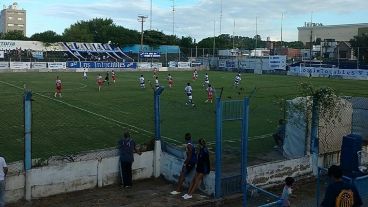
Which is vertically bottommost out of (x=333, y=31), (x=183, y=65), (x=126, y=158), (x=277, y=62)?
(x=126, y=158)

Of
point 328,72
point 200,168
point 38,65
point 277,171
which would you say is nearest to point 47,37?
point 38,65

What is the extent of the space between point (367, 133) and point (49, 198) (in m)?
11.4

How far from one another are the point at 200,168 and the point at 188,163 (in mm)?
471

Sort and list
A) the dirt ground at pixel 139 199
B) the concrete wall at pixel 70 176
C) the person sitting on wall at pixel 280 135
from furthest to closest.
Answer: the person sitting on wall at pixel 280 135 → the dirt ground at pixel 139 199 → the concrete wall at pixel 70 176

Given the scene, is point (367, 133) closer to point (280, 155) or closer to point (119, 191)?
point (280, 155)

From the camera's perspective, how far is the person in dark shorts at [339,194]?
23.6 feet

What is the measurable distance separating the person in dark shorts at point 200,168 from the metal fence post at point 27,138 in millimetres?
3761

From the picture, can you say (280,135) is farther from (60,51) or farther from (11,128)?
(60,51)

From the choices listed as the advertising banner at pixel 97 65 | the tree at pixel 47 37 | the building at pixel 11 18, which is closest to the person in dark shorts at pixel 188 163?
the advertising banner at pixel 97 65

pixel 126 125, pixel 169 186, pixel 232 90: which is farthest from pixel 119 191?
pixel 232 90

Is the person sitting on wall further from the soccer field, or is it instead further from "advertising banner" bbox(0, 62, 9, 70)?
"advertising banner" bbox(0, 62, 9, 70)

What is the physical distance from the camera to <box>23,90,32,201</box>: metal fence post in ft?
34.8

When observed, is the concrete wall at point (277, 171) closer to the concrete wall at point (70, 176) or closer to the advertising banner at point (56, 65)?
the concrete wall at point (70, 176)

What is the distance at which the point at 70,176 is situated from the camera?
11734 millimetres
